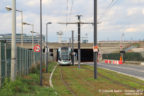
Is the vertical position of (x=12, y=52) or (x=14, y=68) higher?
(x=12, y=52)

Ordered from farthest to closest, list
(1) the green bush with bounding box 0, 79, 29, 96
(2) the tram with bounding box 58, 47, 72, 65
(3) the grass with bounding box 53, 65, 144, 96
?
(2) the tram with bounding box 58, 47, 72, 65, (3) the grass with bounding box 53, 65, 144, 96, (1) the green bush with bounding box 0, 79, 29, 96

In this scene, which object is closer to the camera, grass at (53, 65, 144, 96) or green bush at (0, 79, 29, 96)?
green bush at (0, 79, 29, 96)

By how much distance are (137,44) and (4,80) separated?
63365 mm

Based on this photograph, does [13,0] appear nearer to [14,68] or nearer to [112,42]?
[14,68]

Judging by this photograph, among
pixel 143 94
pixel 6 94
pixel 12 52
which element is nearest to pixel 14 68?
pixel 12 52

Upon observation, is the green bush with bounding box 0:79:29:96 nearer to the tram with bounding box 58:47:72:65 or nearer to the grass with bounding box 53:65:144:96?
the grass with bounding box 53:65:144:96

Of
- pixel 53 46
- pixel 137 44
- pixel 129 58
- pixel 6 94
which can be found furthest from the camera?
pixel 53 46

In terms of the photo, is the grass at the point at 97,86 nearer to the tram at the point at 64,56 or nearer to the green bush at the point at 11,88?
the green bush at the point at 11,88

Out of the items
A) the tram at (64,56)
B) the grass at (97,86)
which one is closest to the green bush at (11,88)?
the grass at (97,86)

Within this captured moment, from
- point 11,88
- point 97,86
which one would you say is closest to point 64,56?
point 97,86

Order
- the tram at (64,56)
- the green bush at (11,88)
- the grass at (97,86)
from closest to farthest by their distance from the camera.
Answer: the green bush at (11,88) → the grass at (97,86) → the tram at (64,56)

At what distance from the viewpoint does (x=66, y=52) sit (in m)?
50.5

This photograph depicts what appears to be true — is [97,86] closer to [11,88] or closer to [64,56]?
[11,88]

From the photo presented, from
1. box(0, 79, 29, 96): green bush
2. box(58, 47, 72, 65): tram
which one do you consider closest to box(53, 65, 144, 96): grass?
box(0, 79, 29, 96): green bush
